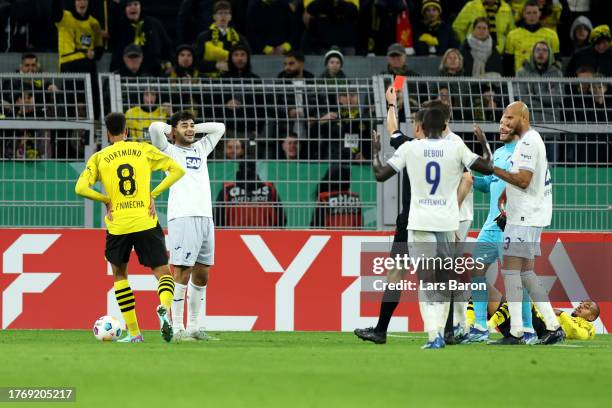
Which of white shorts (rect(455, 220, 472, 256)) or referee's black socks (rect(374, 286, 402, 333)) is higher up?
white shorts (rect(455, 220, 472, 256))

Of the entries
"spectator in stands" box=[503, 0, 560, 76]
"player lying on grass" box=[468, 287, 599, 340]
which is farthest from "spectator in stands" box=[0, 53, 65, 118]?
"spectator in stands" box=[503, 0, 560, 76]

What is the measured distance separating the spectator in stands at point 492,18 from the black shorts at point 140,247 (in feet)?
29.3

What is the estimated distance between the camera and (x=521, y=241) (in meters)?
12.3

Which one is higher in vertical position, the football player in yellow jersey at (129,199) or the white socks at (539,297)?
the football player in yellow jersey at (129,199)

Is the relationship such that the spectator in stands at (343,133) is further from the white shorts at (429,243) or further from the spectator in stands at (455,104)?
the white shorts at (429,243)

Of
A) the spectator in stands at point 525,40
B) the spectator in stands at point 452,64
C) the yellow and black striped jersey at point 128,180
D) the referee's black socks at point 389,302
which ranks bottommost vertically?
the referee's black socks at point 389,302

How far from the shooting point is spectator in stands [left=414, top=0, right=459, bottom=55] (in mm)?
20641

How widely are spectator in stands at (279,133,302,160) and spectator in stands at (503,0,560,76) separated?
5.28 m

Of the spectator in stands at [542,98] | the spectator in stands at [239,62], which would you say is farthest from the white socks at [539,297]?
the spectator in stands at [239,62]

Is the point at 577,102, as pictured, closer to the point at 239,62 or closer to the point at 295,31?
the point at 239,62

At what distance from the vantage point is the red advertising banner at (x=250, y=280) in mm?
15961

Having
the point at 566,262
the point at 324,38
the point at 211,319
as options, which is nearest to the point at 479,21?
the point at 324,38

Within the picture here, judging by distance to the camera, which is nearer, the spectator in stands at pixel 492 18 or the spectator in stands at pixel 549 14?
the spectator in stands at pixel 492 18

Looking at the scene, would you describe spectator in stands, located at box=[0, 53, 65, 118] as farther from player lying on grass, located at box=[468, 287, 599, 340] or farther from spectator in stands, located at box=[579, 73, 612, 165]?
spectator in stands, located at box=[579, 73, 612, 165]
